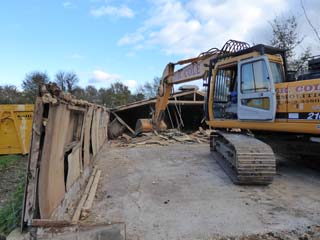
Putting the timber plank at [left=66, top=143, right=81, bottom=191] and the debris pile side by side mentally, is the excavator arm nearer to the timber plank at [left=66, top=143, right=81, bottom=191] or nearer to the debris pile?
the debris pile

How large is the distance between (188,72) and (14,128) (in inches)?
238

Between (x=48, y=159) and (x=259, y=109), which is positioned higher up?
(x=259, y=109)

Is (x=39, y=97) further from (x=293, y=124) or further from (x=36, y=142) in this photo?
(x=293, y=124)

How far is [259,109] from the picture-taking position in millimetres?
6133

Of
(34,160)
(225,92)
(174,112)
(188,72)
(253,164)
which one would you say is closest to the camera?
(34,160)

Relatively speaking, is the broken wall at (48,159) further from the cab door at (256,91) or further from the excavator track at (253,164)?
the cab door at (256,91)

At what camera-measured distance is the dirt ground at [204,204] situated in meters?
3.47

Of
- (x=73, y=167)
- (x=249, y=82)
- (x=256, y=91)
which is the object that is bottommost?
(x=73, y=167)

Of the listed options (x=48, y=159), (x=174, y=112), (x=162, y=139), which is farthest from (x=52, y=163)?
(x=174, y=112)

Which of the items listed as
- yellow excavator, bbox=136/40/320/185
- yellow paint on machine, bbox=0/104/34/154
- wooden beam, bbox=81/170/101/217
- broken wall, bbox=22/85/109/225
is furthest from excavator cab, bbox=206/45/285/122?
yellow paint on machine, bbox=0/104/34/154

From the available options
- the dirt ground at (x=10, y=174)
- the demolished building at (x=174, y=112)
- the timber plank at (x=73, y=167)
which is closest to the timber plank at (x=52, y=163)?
the timber plank at (x=73, y=167)

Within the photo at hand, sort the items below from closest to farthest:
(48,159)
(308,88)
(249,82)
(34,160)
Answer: (34,160)
(48,159)
(308,88)
(249,82)

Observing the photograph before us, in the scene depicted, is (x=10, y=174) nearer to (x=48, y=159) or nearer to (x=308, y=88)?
(x=48, y=159)

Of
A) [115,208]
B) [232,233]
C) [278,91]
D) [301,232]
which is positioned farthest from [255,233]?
[278,91]
